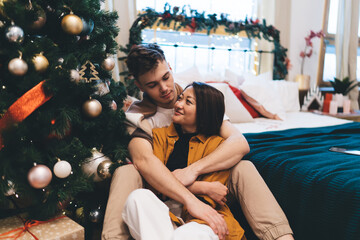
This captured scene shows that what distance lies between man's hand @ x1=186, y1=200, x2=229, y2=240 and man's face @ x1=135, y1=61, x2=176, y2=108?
603mm

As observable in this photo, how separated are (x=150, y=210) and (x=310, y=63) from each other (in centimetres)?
371

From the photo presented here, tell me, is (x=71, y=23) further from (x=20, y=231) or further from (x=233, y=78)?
(x=233, y=78)

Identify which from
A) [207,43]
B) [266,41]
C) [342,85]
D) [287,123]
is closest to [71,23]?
[287,123]

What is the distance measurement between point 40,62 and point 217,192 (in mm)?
865

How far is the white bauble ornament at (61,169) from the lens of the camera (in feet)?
3.72

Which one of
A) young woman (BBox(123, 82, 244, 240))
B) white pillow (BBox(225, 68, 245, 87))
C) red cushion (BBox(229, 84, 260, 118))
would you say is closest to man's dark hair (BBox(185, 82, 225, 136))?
young woman (BBox(123, 82, 244, 240))

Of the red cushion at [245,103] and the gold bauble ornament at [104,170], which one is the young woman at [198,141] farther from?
the red cushion at [245,103]

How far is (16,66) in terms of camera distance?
104 cm

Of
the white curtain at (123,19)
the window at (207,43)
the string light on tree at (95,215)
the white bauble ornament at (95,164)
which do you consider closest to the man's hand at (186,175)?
the white bauble ornament at (95,164)

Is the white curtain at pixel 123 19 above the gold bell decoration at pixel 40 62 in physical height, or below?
above

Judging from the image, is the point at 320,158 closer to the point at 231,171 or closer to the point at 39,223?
the point at 231,171

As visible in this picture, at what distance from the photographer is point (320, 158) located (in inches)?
59.1

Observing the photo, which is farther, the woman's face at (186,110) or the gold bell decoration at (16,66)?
the woman's face at (186,110)

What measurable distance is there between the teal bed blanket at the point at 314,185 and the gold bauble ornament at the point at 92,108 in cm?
86
